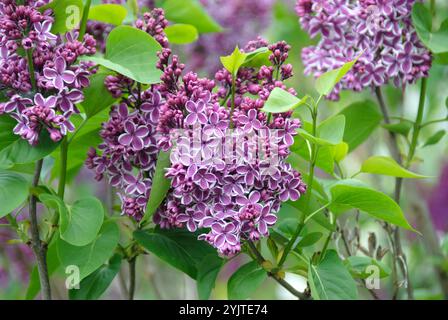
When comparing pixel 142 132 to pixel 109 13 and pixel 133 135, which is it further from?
pixel 109 13

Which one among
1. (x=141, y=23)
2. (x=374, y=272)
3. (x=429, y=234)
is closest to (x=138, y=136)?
(x=141, y=23)

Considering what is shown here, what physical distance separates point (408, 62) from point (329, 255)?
1.27 feet

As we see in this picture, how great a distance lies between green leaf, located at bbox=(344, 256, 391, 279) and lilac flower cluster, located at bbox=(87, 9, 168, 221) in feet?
1.17

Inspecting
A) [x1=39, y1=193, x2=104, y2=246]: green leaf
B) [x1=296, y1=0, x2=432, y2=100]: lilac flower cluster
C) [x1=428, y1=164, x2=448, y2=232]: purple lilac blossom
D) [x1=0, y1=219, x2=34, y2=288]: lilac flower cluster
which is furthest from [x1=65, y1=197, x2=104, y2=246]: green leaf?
[x1=428, y1=164, x2=448, y2=232]: purple lilac blossom

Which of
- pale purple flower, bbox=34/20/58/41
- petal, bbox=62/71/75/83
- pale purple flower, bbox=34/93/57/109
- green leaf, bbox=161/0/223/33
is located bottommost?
Answer: pale purple flower, bbox=34/93/57/109

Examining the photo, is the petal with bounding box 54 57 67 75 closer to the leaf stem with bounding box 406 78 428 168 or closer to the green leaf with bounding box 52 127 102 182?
the green leaf with bounding box 52 127 102 182

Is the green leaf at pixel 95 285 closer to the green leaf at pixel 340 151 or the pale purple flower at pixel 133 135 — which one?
the pale purple flower at pixel 133 135

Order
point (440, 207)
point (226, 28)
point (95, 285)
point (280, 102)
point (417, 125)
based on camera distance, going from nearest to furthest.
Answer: point (280, 102), point (95, 285), point (417, 125), point (226, 28), point (440, 207)

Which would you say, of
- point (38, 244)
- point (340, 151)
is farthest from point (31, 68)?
point (340, 151)

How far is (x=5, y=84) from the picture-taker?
0.93 metres

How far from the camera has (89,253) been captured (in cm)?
99

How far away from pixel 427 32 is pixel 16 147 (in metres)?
0.70

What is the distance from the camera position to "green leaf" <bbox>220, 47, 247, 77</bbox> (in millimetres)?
908
